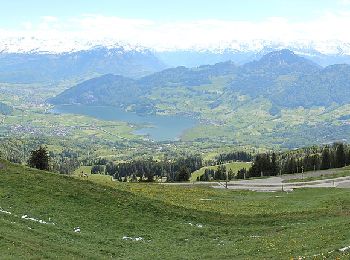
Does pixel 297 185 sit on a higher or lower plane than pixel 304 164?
lower

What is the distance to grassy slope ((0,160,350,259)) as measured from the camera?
34.8 metres

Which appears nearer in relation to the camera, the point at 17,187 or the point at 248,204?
the point at 17,187

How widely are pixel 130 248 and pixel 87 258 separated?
6.23 metres

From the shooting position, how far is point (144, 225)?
154ft

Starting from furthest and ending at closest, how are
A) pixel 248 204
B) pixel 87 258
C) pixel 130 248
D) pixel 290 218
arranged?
1. pixel 248 204
2. pixel 290 218
3. pixel 130 248
4. pixel 87 258

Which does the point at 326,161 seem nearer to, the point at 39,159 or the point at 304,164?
the point at 304,164

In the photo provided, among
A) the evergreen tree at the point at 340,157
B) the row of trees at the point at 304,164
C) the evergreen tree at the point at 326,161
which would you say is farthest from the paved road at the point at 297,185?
the evergreen tree at the point at 340,157

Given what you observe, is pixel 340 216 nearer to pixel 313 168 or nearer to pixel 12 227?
pixel 12 227

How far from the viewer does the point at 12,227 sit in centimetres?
3734

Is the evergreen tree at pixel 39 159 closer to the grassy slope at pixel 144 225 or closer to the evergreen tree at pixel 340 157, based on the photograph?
the grassy slope at pixel 144 225

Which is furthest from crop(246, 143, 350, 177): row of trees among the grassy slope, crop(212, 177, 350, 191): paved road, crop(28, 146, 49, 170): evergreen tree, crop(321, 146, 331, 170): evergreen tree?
the grassy slope

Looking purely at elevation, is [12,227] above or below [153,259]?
above

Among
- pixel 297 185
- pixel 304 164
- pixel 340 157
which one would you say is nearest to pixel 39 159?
pixel 297 185

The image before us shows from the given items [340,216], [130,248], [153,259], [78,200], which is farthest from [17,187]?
[340,216]
